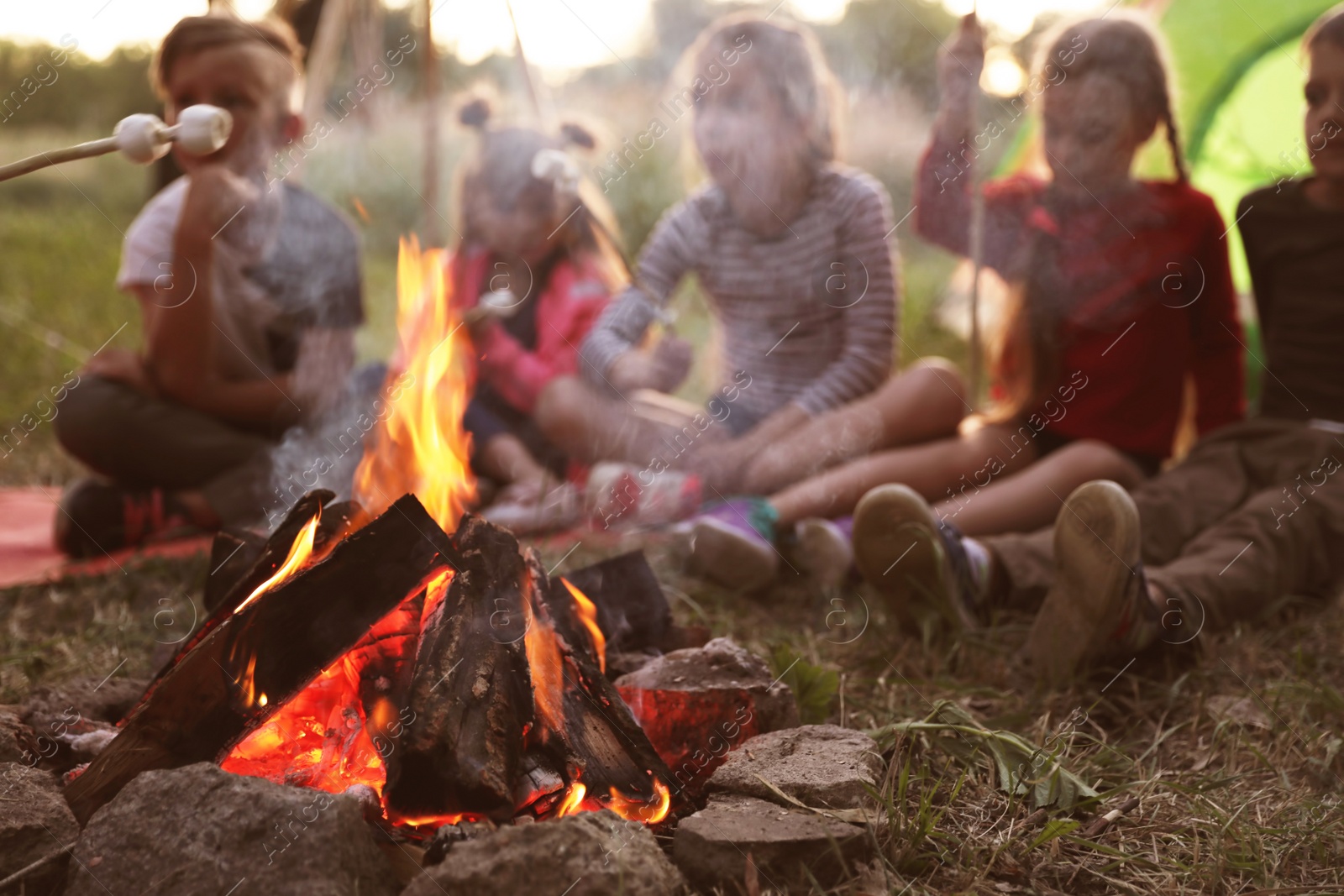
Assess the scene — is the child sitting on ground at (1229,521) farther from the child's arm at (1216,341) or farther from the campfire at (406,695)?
the campfire at (406,695)

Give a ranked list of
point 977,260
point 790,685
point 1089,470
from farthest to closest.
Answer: point 977,260 < point 1089,470 < point 790,685

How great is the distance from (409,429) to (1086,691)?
117 centimetres

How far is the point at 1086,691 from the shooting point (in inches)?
63.5

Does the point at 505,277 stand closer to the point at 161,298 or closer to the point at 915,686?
the point at 161,298

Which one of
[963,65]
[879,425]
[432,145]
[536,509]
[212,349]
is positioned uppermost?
[432,145]

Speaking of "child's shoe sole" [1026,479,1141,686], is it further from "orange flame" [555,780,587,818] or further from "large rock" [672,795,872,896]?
"orange flame" [555,780,587,818]

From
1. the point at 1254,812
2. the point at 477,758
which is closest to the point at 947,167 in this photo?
the point at 1254,812

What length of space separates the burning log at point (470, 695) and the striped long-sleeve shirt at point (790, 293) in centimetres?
142

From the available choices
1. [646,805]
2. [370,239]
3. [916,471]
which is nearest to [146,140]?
[646,805]

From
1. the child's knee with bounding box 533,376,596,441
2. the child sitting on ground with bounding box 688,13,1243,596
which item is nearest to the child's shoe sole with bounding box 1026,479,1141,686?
the child sitting on ground with bounding box 688,13,1243,596

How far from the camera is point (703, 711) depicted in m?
1.34

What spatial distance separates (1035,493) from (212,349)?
80.5 inches

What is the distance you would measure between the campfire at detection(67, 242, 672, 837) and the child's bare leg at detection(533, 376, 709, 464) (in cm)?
150

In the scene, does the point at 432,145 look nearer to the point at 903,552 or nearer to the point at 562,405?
the point at 562,405
